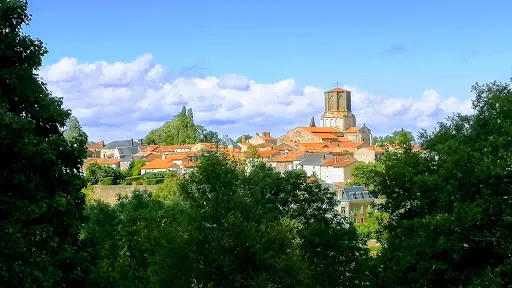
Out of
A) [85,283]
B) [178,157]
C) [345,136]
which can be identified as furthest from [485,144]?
[345,136]

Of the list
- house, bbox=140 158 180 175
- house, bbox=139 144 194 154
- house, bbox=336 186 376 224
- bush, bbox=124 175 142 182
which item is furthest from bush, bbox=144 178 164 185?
house, bbox=139 144 194 154

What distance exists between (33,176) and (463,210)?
9.95 metres

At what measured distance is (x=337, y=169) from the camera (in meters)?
91.2

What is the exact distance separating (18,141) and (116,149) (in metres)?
123

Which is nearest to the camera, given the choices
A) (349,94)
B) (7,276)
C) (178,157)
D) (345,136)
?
(7,276)

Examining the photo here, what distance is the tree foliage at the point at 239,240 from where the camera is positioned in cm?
1595

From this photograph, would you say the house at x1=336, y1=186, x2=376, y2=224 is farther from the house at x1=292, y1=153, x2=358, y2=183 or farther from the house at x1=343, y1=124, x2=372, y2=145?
the house at x1=343, y1=124, x2=372, y2=145

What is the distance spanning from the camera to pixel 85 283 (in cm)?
1373

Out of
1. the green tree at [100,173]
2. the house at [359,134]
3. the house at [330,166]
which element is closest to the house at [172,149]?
the house at [330,166]

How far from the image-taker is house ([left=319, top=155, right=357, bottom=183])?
296ft

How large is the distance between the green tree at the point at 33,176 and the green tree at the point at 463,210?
29.0 ft

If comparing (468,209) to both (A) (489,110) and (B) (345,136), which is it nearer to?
(A) (489,110)

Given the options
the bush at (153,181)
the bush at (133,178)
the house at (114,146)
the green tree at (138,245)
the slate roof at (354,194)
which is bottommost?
the green tree at (138,245)

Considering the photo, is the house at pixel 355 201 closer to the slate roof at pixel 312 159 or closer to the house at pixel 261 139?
the slate roof at pixel 312 159
